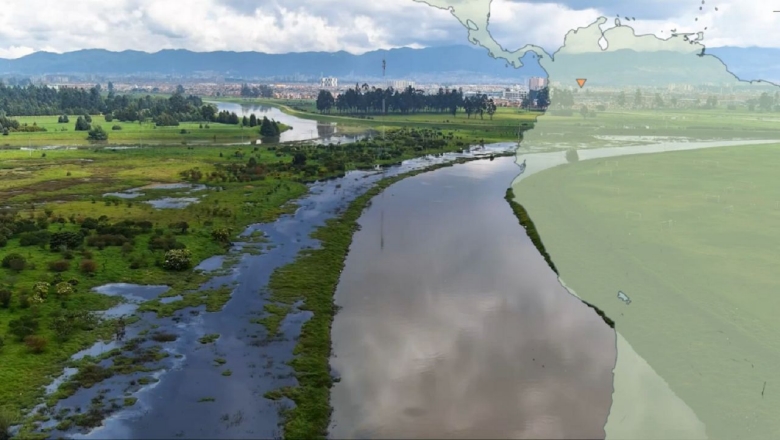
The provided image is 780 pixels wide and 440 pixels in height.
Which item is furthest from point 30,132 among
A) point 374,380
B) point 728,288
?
point 728,288

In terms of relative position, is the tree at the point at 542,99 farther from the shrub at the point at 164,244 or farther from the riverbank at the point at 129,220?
the shrub at the point at 164,244

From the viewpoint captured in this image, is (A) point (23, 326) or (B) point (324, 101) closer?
(A) point (23, 326)

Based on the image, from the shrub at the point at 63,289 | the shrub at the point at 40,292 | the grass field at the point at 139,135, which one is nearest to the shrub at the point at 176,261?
the shrub at the point at 63,289

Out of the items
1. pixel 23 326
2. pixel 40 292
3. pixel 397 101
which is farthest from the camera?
pixel 397 101

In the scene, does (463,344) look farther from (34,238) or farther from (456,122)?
(456,122)

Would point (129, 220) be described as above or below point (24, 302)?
above

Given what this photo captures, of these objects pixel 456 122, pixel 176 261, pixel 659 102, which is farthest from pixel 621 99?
pixel 176 261

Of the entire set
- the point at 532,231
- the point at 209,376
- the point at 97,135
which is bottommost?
the point at 209,376
